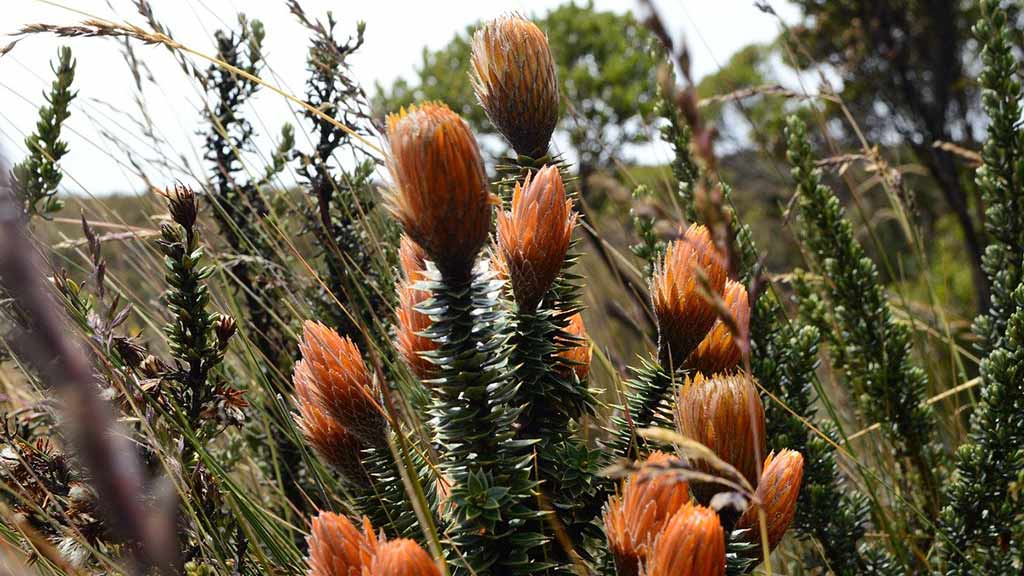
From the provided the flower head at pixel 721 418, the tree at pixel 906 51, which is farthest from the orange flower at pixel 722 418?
the tree at pixel 906 51

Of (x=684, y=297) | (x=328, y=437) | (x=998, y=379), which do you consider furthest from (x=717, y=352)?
(x=998, y=379)

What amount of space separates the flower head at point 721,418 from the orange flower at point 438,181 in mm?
313

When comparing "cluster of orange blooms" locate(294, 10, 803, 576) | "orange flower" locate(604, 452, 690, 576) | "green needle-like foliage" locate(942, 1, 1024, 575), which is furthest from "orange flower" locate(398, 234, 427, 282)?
"green needle-like foliage" locate(942, 1, 1024, 575)

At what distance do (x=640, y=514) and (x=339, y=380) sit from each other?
0.39 metres

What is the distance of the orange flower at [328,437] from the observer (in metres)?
1.04

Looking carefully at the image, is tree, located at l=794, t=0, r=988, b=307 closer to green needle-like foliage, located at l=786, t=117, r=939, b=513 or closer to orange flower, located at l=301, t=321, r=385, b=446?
green needle-like foliage, located at l=786, t=117, r=939, b=513

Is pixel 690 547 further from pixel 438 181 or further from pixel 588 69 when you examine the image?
pixel 588 69

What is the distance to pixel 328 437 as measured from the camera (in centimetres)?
107

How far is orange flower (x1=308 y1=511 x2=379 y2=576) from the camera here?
0.78m

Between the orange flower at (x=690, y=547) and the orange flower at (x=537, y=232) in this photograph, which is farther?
the orange flower at (x=537, y=232)

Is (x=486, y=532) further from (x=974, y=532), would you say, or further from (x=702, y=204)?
(x=974, y=532)

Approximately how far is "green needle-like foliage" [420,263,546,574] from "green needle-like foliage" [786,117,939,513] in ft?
4.18

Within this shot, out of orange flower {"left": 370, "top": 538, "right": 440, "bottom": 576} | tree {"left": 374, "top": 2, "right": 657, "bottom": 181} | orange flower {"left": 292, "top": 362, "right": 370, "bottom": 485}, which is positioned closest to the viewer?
orange flower {"left": 370, "top": 538, "right": 440, "bottom": 576}

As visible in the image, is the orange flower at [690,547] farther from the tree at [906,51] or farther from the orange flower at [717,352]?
the tree at [906,51]
